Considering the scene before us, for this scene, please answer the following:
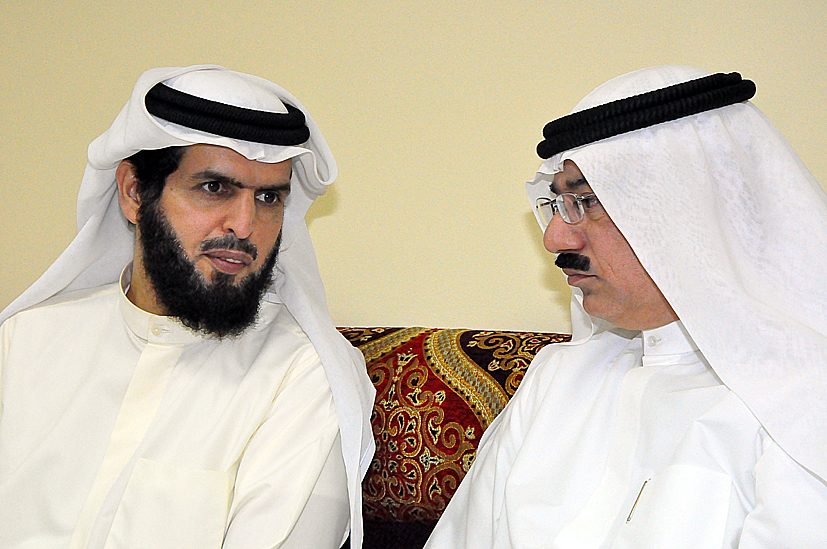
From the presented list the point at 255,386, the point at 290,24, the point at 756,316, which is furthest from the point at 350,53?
the point at 756,316

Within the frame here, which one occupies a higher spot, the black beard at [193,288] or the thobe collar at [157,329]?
the black beard at [193,288]

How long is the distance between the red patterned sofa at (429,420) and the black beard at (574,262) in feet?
1.51

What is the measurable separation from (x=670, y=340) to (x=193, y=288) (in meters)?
1.33

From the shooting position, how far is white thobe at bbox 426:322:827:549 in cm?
150

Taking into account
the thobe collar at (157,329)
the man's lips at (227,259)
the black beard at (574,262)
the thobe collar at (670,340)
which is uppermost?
the man's lips at (227,259)

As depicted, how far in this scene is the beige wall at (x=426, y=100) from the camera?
2.48m

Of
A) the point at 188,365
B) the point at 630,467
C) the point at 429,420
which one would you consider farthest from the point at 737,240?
the point at 188,365

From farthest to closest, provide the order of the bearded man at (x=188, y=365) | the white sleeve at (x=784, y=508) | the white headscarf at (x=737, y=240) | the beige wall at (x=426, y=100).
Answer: the beige wall at (x=426, y=100) < the bearded man at (x=188, y=365) < the white headscarf at (x=737, y=240) < the white sleeve at (x=784, y=508)

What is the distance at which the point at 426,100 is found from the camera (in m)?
2.80

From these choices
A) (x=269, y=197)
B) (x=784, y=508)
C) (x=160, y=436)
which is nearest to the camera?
(x=784, y=508)

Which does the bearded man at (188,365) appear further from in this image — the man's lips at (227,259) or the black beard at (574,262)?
the black beard at (574,262)

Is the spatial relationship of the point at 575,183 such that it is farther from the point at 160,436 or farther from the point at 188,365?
the point at 160,436

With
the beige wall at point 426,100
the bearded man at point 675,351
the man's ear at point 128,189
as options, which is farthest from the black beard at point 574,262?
the man's ear at point 128,189

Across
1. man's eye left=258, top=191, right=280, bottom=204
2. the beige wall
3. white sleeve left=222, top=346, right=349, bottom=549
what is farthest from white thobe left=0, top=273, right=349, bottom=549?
the beige wall
